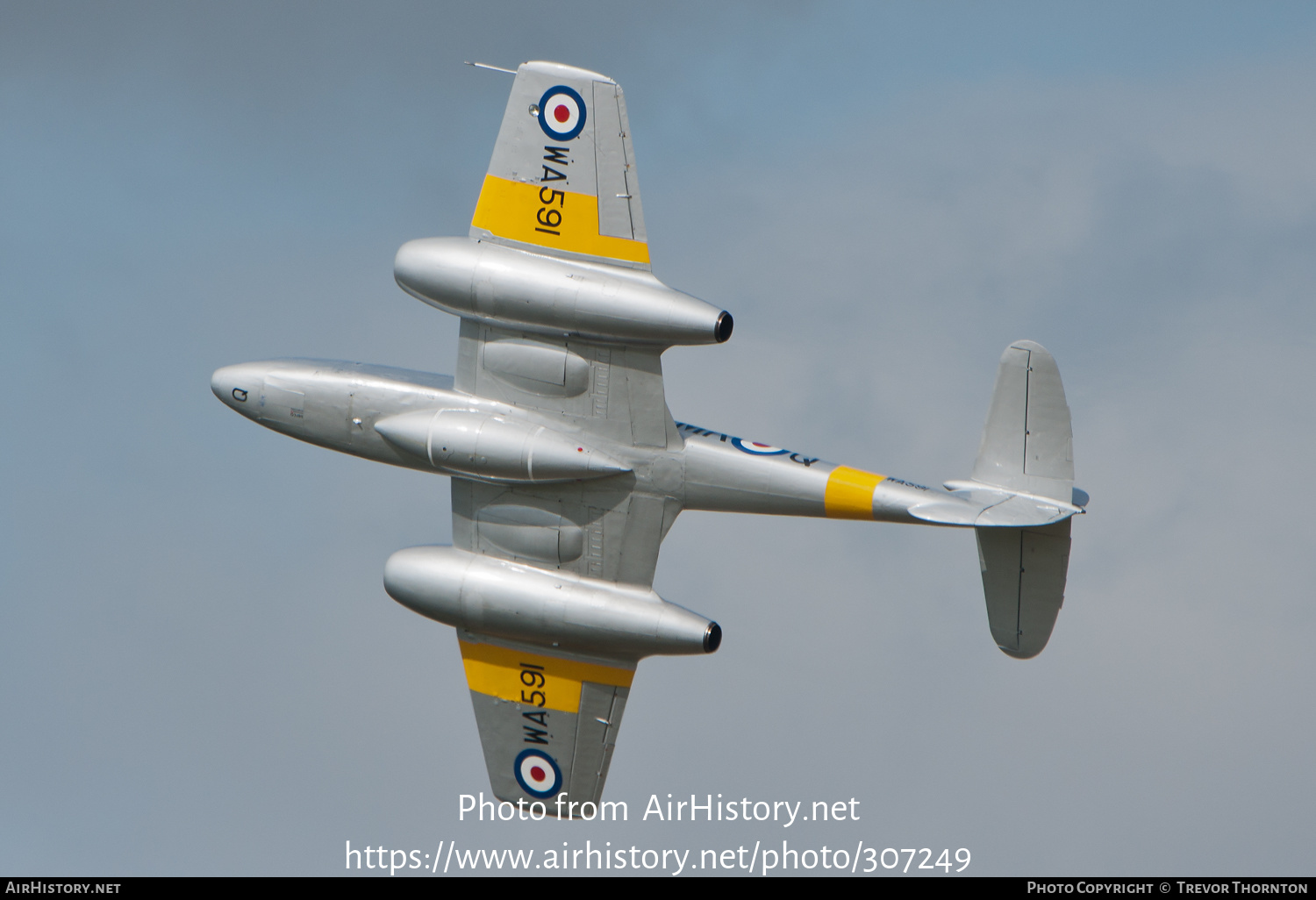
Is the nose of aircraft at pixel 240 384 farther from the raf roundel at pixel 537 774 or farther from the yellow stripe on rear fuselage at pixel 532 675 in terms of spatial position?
the raf roundel at pixel 537 774

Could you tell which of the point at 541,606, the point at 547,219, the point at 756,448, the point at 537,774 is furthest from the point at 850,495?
the point at 537,774

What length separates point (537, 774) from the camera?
35.8 meters

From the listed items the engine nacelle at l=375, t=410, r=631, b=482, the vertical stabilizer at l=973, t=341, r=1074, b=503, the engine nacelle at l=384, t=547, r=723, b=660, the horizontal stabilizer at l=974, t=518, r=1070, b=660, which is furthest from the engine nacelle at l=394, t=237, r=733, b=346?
the horizontal stabilizer at l=974, t=518, r=1070, b=660

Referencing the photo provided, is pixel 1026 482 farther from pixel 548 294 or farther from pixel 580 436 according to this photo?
pixel 548 294

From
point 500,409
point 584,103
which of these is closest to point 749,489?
point 500,409

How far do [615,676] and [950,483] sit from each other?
251 inches

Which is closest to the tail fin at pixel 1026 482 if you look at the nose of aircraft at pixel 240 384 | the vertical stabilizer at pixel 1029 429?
the vertical stabilizer at pixel 1029 429

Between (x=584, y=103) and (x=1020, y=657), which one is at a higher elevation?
(x=584, y=103)

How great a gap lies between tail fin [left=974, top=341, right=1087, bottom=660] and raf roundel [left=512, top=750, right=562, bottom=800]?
7.65 metres

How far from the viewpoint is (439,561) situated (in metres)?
34.7

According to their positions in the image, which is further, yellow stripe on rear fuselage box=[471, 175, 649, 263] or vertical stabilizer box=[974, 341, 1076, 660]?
yellow stripe on rear fuselage box=[471, 175, 649, 263]

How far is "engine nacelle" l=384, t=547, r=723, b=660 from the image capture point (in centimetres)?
3378

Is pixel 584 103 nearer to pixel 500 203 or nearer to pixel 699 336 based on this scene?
pixel 500 203

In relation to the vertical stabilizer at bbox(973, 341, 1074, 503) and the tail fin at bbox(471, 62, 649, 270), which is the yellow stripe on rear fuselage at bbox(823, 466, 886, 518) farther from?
the tail fin at bbox(471, 62, 649, 270)
